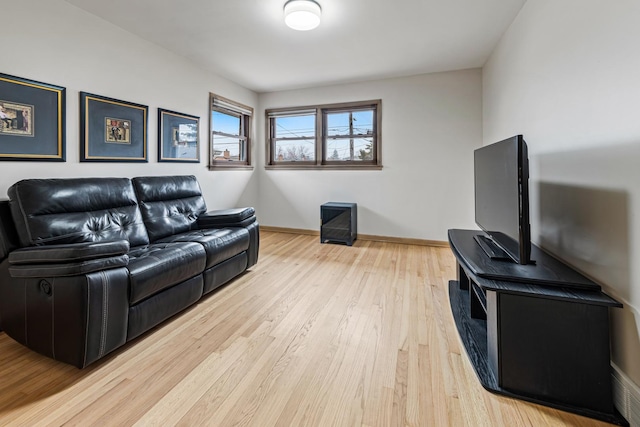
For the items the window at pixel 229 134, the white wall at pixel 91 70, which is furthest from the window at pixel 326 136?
the white wall at pixel 91 70

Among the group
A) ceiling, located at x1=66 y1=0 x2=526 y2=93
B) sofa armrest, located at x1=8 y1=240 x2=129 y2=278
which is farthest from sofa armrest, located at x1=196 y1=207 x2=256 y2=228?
ceiling, located at x1=66 y1=0 x2=526 y2=93

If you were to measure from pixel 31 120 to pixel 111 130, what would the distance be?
63cm

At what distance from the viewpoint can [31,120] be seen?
2221 mm

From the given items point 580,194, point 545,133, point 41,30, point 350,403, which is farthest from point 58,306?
point 545,133

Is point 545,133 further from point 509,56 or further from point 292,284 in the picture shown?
point 292,284

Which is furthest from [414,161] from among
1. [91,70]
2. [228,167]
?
[91,70]

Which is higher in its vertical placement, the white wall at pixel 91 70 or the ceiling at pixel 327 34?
the ceiling at pixel 327 34

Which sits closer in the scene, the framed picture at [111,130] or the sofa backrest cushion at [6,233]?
the sofa backrest cushion at [6,233]

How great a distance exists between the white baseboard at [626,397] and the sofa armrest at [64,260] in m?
2.57

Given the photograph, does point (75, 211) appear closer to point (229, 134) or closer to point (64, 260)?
point (64, 260)

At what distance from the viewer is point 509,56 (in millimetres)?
2834

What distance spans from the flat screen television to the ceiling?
4.63ft

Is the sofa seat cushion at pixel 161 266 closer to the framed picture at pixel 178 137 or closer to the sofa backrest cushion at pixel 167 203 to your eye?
the sofa backrest cushion at pixel 167 203

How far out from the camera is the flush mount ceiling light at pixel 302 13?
7.85ft
